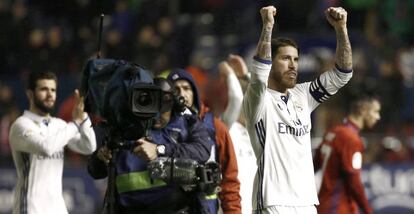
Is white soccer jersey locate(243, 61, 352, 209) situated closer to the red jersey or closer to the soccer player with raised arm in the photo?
the soccer player with raised arm

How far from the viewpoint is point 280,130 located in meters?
8.84

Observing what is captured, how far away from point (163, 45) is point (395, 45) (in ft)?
12.2

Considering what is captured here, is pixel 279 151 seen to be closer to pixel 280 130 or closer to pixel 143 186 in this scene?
pixel 280 130

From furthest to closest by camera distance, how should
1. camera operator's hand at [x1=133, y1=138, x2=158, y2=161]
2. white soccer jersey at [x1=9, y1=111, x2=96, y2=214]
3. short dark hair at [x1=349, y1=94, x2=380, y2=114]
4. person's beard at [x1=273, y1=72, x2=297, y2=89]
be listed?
short dark hair at [x1=349, y1=94, x2=380, y2=114]
white soccer jersey at [x1=9, y1=111, x2=96, y2=214]
person's beard at [x1=273, y1=72, x2=297, y2=89]
camera operator's hand at [x1=133, y1=138, x2=158, y2=161]

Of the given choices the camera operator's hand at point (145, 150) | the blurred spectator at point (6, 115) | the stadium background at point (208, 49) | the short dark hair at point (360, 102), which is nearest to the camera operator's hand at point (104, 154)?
the camera operator's hand at point (145, 150)

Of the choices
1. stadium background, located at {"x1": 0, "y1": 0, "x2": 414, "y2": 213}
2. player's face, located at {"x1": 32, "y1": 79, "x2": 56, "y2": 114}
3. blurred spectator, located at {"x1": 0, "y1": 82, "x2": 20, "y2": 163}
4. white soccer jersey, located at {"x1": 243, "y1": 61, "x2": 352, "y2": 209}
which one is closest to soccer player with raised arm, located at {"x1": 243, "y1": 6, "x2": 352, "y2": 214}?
white soccer jersey, located at {"x1": 243, "y1": 61, "x2": 352, "y2": 209}

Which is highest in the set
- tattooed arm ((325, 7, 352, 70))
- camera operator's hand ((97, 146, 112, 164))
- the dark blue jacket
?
tattooed arm ((325, 7, 352, 70))

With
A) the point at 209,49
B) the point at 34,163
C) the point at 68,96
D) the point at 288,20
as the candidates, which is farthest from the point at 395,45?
the point at 34,163

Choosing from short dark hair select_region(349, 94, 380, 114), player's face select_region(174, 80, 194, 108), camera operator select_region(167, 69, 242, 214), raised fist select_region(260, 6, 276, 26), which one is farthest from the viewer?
short dark hair select_region(349, 94, 380, 114)

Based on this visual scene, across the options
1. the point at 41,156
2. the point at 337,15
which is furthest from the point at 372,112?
the point at 41,156

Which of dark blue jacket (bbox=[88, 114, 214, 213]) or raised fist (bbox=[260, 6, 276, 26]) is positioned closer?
raised fist (bbox=[260, 6, 276, 26])

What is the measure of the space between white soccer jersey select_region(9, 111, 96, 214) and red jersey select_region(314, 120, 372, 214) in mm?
2273

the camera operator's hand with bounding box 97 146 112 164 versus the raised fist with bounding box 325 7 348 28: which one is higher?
the raised fist with bounding box 325 7 348 28

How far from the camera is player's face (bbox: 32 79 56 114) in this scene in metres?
10.9
